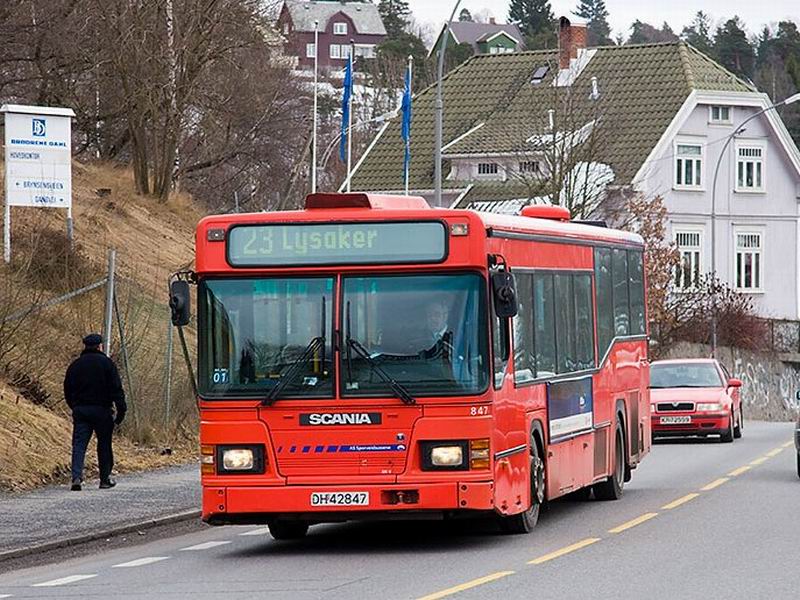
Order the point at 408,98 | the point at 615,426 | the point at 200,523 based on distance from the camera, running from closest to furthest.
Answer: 1. the point at 200,523
2. the point at 615,426
3. the point at 408,98

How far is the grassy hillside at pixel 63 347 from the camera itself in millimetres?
23703

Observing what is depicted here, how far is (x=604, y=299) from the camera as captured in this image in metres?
21.2

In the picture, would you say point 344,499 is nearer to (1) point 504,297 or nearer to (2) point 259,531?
(1) point 504,297

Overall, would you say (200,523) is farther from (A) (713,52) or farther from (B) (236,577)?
(A) (713,52)

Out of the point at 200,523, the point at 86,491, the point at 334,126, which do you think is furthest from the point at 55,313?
the point at 334,126

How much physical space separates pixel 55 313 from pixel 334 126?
61.4 metres

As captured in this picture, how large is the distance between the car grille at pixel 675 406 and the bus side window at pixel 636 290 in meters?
11.3

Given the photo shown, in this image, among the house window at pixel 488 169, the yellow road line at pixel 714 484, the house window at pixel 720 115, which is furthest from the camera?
the house window at pixel 720 115

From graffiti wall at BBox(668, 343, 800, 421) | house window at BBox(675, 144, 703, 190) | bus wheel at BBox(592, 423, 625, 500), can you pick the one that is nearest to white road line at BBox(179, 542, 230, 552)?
bus wheel at BBox(592, 423, 625, 500)

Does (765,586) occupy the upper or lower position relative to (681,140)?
lower

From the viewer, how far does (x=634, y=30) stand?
188m

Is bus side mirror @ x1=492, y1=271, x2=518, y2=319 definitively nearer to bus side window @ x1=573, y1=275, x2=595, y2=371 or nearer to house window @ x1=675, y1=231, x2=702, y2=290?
bus side window @ x1=573, y1=275, x2=595, y2=371

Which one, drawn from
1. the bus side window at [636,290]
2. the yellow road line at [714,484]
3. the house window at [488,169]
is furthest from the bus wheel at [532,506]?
the house window at [488,169]

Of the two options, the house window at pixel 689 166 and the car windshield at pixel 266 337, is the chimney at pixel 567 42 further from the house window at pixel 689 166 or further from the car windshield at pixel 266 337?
the car windshield at pixel 266 337
